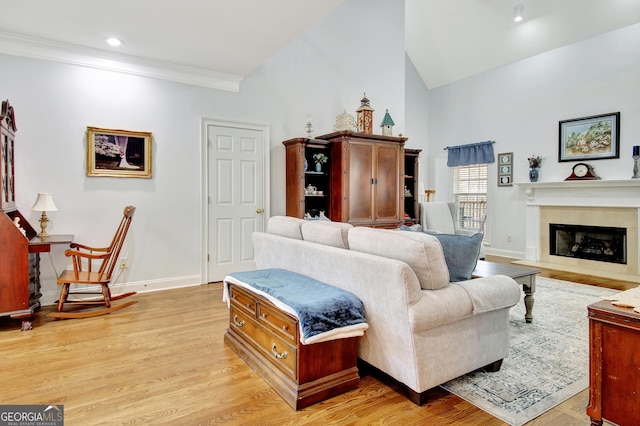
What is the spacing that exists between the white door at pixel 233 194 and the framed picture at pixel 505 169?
4.60 meters

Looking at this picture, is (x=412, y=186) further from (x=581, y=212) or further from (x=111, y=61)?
(x=111, y=61)

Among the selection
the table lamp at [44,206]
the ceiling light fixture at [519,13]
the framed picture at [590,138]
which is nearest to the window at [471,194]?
the framed picture at [590,138]

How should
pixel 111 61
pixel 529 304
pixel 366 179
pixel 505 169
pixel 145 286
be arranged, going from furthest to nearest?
pixel 505 169, pixel 366 179, pixel 145 286, pixel 111 61, pixel 529 304

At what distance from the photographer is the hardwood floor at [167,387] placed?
6.04 feet

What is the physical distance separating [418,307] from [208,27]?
3039 mm

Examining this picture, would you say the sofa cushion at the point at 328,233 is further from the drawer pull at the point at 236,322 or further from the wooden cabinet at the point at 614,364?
the wooden cabinet at the point at 614,364

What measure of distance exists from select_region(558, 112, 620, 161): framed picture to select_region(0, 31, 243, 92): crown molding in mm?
5235

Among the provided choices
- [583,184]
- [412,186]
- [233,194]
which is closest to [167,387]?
[233,194]

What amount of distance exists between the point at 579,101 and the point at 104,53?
672 cm

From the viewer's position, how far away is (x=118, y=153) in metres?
4.12

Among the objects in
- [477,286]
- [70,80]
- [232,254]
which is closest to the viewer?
[477,286]

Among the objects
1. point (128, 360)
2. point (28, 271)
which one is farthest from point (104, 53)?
point (128, 360)

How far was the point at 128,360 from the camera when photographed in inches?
98.4

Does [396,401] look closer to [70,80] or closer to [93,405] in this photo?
[93,405]
